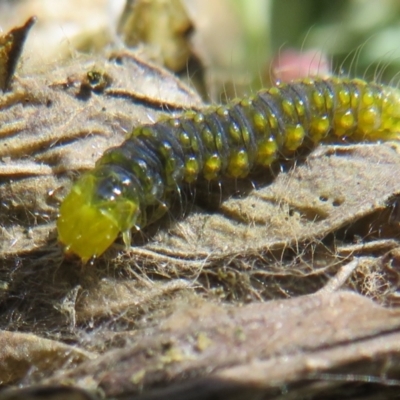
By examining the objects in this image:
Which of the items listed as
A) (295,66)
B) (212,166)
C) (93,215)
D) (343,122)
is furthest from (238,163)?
(295,66)

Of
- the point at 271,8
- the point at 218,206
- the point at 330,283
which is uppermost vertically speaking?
the point at 271,8

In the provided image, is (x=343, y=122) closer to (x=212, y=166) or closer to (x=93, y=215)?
(x=212, y=166)

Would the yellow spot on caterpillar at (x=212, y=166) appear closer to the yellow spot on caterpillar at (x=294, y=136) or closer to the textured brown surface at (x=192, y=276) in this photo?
the textured brown surface at (x=192, y=276)

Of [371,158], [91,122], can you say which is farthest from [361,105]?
[91,122]

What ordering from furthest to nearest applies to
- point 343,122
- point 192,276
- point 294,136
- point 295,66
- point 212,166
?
point 295,66 → point 343,122 → point 294,136 → point 212,166 → point 192,276

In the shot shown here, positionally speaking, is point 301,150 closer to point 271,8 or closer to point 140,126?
point 140,126

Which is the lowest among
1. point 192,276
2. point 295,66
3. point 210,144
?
point 192,276
